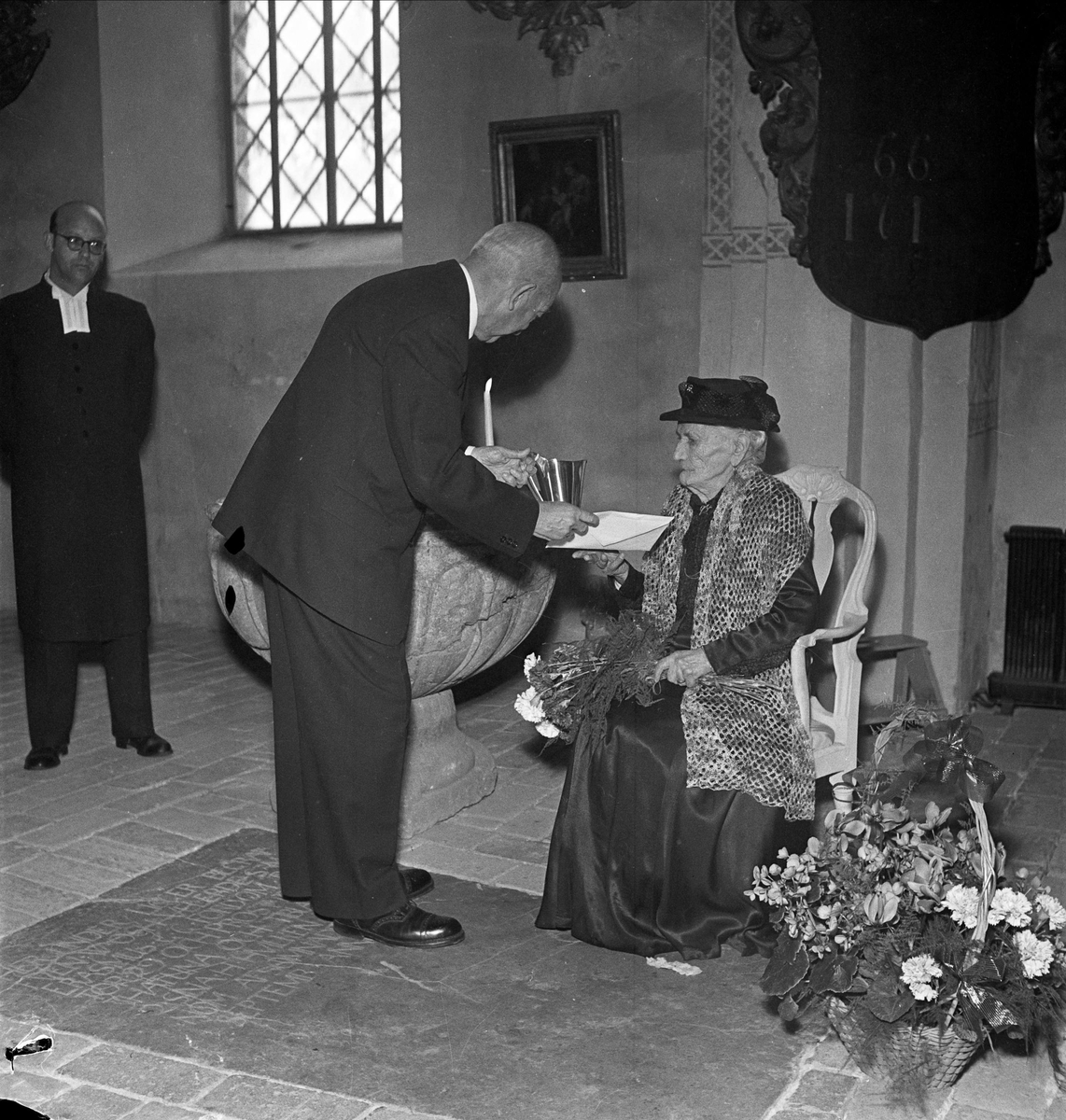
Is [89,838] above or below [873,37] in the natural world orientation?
below

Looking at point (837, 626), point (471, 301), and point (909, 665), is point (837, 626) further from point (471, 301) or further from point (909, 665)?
point (909, 665)

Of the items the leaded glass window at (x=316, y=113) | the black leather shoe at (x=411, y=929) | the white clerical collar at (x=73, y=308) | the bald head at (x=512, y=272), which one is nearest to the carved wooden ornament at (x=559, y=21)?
the leaded glass window at (x=316, y=113)

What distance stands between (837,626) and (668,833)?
887 millimetres

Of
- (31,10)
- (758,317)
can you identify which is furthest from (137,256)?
(758,317)

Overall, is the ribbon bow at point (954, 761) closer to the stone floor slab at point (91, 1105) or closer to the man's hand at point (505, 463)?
the man's hand at point (505, 463)

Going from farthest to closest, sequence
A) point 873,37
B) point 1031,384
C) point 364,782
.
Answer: point 1031,384, point 873,37, point 364,782

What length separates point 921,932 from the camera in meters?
3.05

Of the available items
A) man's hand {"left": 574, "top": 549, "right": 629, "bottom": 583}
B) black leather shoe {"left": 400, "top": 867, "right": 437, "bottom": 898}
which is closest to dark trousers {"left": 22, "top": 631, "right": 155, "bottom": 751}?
black leather shoe {"left": 400, "top": 867, "right": 437, "bottom": 898}

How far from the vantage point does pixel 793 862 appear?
10.3 feet

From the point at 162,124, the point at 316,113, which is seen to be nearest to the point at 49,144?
the point at 162,124

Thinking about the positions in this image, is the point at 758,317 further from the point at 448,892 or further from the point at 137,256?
the point at 137,256

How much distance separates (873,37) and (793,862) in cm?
380

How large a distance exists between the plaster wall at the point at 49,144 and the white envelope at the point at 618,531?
555 cm

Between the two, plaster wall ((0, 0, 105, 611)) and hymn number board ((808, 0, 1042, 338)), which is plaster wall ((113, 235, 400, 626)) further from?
hymn number board ((808, 0, 1042, 338))
